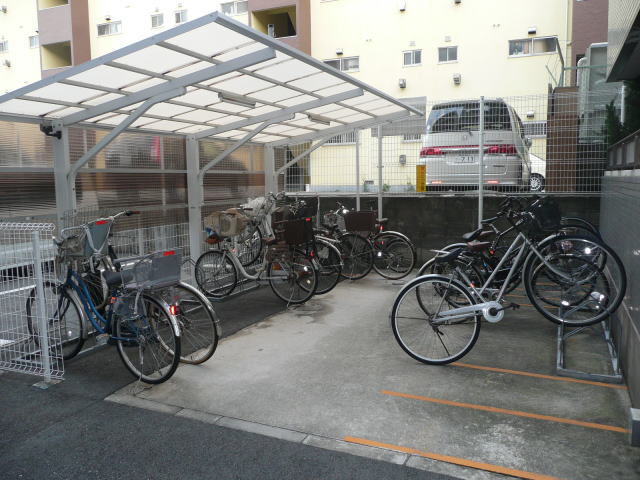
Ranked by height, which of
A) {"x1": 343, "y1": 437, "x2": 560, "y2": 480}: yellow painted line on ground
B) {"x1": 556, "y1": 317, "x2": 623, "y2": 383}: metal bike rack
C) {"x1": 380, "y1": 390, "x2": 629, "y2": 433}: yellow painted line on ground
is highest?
{"x1": 556, "y1": 317, "x2": 623, "y2": 383}: metal bike rack

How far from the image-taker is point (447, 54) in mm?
17266

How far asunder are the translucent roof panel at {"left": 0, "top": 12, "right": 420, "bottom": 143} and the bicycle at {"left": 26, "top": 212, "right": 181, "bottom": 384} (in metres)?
1.29

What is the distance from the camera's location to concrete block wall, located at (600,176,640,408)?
336 cm

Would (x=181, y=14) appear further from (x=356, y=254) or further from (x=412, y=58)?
(x=356, y=254)

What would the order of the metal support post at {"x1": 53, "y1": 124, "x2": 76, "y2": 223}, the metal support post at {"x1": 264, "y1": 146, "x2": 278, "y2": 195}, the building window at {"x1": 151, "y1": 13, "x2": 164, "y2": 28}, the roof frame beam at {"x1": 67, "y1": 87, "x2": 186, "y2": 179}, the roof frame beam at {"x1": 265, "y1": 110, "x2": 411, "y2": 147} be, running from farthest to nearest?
1. the building window at {"x1": 151, "y1": 13, "x2": 164, "y2": 28}
2. the metal support post at {"x1": 264, "y1": 146, "x2": 278, "y2": 195}
3. the roof frame beam at {"x1": 265, "y1": 110, "x2": 411, "y2": 147}
4. the metal support post at {"x1": 53, "y1": 124, "x2": 76, "y2": 223}
5. the roof frame beam at {"x1": 67, "y1": 87, "x2": 186, "y2": 179}

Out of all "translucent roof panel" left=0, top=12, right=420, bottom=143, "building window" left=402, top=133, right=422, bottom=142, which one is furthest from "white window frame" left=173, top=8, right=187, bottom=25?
"translucent roof panel" left=0, top=12, right=420, bottom=143

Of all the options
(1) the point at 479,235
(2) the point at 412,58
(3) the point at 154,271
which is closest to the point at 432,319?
(1) the point at 479,235

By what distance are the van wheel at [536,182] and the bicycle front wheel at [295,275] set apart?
13.9ft

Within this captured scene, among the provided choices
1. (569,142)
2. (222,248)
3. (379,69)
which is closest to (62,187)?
(222,248)

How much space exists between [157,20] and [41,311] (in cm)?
2120

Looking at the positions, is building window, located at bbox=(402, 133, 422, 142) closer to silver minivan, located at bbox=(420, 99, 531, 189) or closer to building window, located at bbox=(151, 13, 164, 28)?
silver minivan, located at bbox=(420, 99, 531, 189)

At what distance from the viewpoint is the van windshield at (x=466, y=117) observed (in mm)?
8008

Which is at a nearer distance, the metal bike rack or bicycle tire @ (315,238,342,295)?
the metal bike rack

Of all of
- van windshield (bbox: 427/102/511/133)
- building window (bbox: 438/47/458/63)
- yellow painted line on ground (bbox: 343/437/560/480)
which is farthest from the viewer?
building window (bbox: 438/47/458/63)
